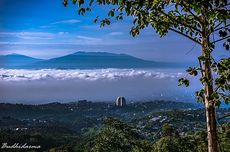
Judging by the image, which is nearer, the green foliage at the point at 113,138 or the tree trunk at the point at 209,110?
the tree trunk at the point at 209,110

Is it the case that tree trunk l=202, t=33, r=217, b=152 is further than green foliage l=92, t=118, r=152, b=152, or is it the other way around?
green foliage l=92, t=118, r=152, b=152

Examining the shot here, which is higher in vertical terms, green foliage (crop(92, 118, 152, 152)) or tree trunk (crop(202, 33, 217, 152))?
tree trunk (crop(202, 33, 217, 152))

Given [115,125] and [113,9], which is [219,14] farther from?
[115,125]

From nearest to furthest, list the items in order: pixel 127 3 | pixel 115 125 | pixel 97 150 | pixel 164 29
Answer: pixel 127 3, pixel 164 29, pixel 97 150, pixel 115 125

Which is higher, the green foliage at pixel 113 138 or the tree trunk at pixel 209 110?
the tree trunk at pixel 209 110

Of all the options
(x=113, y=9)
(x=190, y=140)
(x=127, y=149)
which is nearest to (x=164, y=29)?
(x=113, y=9)

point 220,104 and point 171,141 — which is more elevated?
point 220,104

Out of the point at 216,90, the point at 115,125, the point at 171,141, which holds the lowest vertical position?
the point at 171,141

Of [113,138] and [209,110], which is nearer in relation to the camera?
[209,110]

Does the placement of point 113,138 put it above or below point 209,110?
below

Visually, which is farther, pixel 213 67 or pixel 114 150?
pixel 114 150

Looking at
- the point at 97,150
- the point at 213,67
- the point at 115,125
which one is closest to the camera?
the point at 213,67
